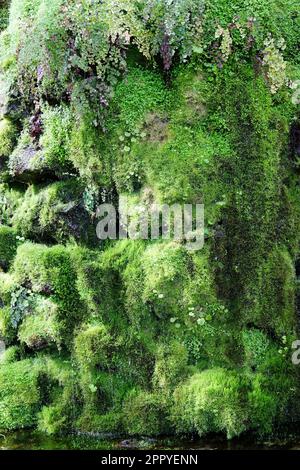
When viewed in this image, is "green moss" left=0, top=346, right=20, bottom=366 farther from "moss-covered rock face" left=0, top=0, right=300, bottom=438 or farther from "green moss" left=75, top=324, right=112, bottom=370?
"green moss" left=75, top=324, right=112, bottom=370

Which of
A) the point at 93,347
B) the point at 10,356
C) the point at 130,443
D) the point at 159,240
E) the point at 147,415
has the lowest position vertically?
the point at 130,443

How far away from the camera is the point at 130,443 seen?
5.89 meters

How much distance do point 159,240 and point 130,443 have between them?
6.66 feet

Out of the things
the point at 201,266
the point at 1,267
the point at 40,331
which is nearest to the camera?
the point at 201,266

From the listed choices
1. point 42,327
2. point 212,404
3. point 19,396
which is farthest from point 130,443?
point 42,327

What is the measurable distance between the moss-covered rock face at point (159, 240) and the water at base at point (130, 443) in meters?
0.12

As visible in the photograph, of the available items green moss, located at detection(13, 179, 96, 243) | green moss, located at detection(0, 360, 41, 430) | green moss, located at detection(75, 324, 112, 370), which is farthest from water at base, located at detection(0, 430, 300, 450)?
green moss, located at detection(13, 179, 96, 243)

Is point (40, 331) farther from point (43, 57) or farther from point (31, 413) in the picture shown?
point (43, 57)

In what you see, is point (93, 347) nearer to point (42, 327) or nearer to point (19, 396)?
point (42, 327)

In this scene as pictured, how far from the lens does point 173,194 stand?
6.34 metres

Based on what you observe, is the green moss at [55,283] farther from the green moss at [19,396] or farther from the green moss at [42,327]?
the green moss at [19,396]

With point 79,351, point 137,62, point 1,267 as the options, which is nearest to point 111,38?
point 137,62

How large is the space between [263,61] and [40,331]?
12.6 feet

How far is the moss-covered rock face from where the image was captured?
6137 mm
